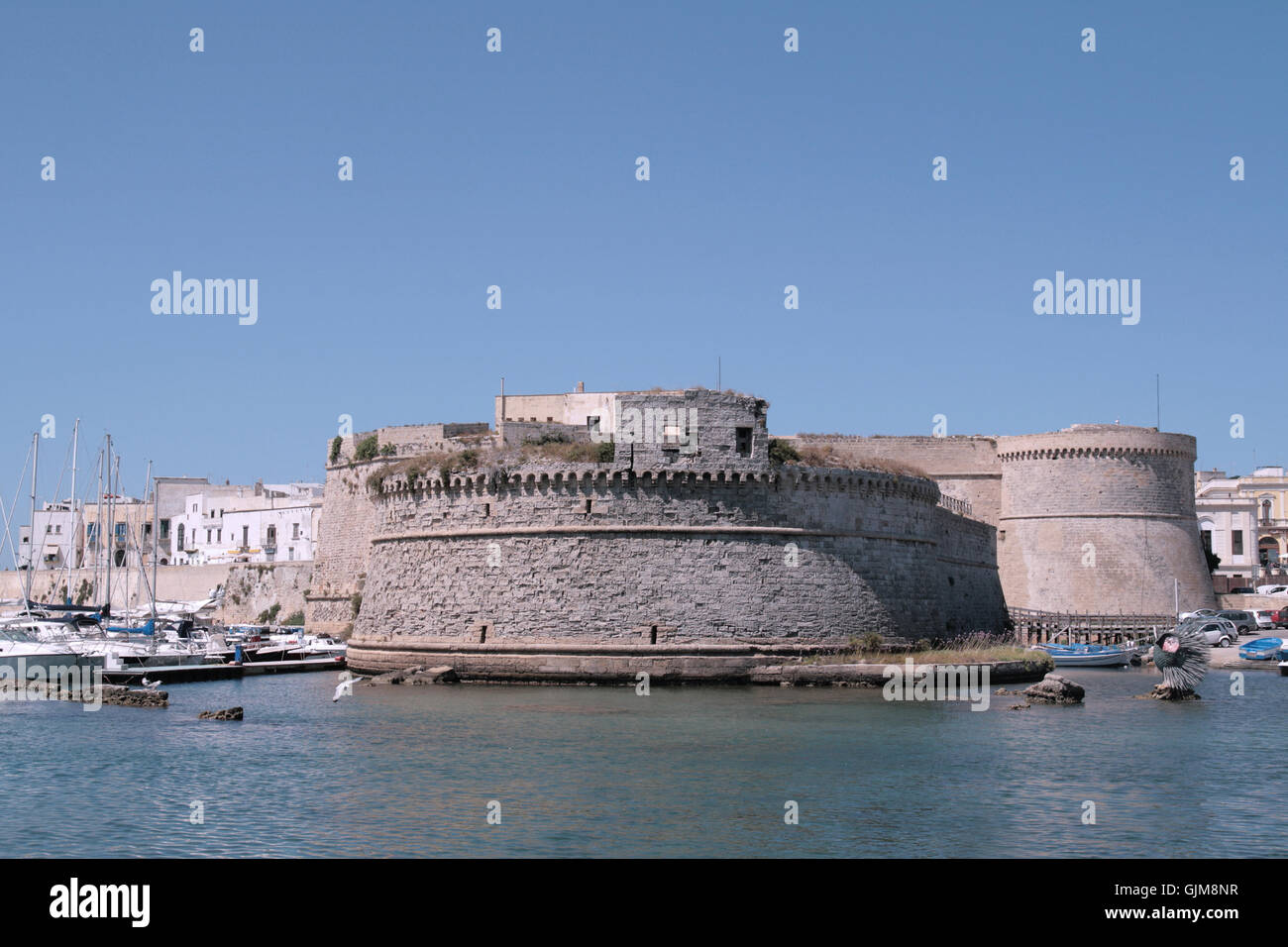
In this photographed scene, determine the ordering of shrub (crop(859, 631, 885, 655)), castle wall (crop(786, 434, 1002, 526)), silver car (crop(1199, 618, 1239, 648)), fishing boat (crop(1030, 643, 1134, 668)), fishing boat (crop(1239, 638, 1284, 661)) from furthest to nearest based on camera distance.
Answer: castle wall (crop(786, 434, 1002, 526)) < silver car (crop(1199, 618, 1239, 648)) < fishing boat (crop(1030, 643, 1134, 668)) < fishing boat (crop(1239, 638, 1284, 661)) < shrub (crop(859, 631, 885, 655))

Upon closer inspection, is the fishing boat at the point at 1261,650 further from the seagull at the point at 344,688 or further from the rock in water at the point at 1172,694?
the seagull at the point at 344,688

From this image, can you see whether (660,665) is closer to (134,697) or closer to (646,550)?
(646,550)

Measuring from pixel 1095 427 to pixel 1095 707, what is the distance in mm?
21790

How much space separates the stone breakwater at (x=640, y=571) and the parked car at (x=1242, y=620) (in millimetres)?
19267

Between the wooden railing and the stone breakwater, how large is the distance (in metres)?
15.8

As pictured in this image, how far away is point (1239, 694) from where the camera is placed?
28078mm

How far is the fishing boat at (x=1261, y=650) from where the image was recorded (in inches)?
1471

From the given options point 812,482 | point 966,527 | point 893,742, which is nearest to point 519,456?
point 812,482

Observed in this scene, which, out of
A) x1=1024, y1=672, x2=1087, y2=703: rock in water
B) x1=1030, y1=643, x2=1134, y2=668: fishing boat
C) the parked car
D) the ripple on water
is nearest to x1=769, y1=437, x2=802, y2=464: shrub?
the ripple on water

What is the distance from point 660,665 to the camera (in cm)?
2583

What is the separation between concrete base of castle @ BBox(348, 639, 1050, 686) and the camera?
25.8 m

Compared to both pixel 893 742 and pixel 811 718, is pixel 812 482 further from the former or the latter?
pixel 893 742

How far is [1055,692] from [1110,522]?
20700mm

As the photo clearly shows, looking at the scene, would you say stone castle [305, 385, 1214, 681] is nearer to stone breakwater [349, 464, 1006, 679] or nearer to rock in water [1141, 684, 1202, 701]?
stone breakwater [349, 464, 1006, 679]
